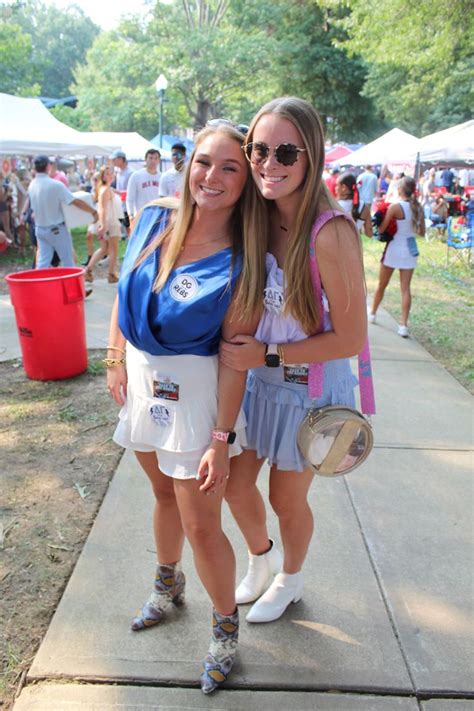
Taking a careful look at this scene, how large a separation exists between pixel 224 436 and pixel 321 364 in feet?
1.34

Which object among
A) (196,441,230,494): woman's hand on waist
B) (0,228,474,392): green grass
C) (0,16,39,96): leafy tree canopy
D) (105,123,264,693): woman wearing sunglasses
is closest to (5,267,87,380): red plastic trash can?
(0,228,474,392): green grass

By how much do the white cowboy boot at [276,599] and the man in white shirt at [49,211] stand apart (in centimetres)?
600

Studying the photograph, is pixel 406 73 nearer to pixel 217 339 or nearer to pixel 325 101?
pixel 325 101

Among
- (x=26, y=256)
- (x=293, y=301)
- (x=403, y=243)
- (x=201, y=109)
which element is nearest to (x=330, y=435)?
(x=293, y=301)

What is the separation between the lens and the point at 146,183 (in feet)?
28.1

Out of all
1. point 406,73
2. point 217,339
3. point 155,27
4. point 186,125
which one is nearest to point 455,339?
point 217,339

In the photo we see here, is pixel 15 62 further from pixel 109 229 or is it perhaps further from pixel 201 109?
pixel 109 229

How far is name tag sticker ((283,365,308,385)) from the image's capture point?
193 cm

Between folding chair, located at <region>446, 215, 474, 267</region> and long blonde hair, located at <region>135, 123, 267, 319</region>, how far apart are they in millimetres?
10718

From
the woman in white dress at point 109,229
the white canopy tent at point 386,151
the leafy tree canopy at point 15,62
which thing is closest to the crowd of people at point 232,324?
the woman in white dress at point 109,229

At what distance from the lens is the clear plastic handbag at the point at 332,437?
1888 millimetres

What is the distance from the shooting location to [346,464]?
2.00 metres

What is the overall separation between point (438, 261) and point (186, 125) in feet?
91.7

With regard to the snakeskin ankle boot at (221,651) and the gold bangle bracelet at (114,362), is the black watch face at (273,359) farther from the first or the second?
the snakeskin ankle boot at (221,651)
